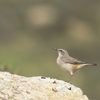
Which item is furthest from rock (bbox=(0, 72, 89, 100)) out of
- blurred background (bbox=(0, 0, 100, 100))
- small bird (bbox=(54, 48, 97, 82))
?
blurred background (bbox=(0, 0, 100, 100))

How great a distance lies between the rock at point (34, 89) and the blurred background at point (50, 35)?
1015 centimetres

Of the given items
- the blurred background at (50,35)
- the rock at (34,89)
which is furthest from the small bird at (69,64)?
the blurred background at (50,35)

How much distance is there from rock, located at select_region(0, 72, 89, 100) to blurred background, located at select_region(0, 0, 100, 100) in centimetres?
1015

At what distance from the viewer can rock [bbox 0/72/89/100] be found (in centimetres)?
647

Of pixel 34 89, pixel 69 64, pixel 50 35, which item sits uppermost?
pixel 50 35

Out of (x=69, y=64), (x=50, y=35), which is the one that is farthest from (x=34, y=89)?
(x=50, y=35)

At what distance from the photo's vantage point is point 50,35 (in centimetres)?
2897

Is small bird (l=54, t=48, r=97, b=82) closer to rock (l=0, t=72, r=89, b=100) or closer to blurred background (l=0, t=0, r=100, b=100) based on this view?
rock (l=0, t=72, r=89, b=100)

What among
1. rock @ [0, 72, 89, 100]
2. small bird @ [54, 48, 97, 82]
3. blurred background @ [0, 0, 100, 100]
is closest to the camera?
rock @ [0, 72, 89, 100]

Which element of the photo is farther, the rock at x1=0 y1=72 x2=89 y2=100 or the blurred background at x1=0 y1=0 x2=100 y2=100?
the blurred background at x1=0 y1=0 x2=100 y2=100

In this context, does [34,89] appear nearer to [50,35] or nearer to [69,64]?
[69,64]

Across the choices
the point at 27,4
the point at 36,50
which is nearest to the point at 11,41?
the point at 36,50

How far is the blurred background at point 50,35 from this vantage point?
21.1 metres

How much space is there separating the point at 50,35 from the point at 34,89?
22.2m
